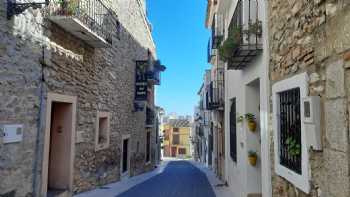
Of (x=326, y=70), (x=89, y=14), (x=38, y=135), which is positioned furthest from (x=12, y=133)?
(x=326, y=70)

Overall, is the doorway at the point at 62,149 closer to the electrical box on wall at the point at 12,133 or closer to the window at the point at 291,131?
the electrical box on wall at the point at 12,133

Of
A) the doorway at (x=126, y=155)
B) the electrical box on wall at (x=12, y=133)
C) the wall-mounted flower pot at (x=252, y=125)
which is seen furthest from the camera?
the doorway at (x=126, y=155)

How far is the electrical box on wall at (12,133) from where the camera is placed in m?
4.99

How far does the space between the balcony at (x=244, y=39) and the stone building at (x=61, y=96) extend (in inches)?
137

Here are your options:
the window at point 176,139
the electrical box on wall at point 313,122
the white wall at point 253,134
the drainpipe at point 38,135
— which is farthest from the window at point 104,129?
the window at point 176,139

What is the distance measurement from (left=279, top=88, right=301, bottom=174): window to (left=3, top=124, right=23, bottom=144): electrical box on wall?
442cm

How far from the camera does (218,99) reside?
12.7 metres

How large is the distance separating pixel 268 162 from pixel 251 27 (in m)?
2.39

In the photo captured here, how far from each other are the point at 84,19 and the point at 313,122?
6249 mm

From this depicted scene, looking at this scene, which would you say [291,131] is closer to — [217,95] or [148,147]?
[217,95]

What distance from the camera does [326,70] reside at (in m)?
2.73

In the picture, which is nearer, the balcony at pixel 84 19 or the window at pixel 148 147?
the balcony at pixel 84 19

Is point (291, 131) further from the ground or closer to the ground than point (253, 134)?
further from the ground

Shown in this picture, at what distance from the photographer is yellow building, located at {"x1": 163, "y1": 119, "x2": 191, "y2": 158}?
56750mm
